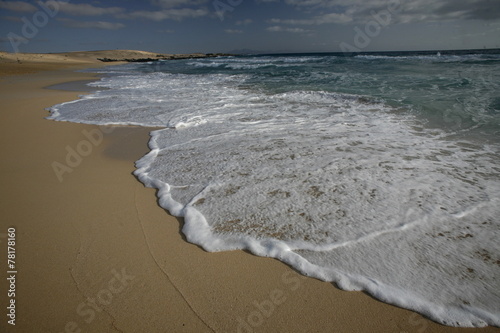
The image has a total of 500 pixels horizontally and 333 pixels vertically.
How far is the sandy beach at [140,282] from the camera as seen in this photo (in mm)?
1656

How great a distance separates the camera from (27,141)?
484cm

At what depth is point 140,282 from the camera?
192cm

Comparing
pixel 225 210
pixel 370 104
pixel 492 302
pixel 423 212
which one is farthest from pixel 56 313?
pixel 370 104

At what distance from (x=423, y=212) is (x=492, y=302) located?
3.05 ft

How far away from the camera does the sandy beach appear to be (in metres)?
1.66
